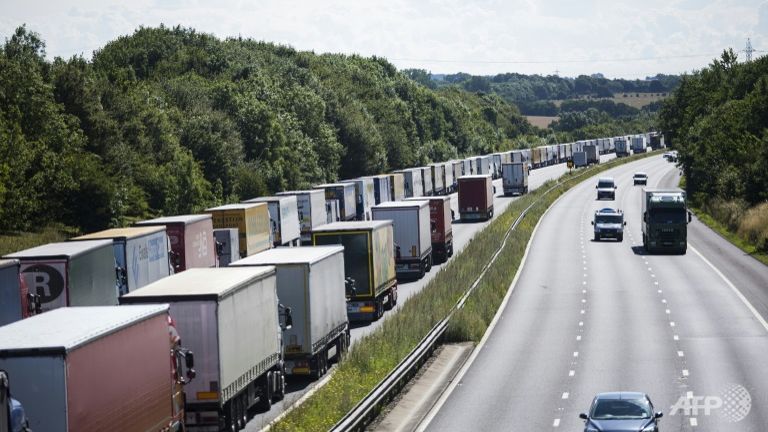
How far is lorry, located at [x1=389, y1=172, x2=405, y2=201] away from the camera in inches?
4154

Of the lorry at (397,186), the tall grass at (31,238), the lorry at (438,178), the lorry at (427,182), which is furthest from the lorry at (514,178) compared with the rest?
the tall grass at (31,238)

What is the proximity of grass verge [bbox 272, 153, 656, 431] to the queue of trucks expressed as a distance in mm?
1365

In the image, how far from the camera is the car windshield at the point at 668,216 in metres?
73.5

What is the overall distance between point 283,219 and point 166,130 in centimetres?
3111

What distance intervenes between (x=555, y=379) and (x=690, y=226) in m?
60.9

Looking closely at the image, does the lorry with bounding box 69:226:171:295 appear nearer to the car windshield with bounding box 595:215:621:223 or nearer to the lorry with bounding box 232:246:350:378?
the lorry with bounding box 232:246:350:378

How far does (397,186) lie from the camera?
108 metres

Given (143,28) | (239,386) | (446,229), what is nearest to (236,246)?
(446,229)

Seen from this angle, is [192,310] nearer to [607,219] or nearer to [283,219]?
[283,219]

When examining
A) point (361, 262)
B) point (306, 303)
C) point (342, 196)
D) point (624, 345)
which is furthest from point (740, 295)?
point (342, 196)

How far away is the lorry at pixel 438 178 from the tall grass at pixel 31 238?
56113 millimetres

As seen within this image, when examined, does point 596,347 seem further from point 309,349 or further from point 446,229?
point 446,229

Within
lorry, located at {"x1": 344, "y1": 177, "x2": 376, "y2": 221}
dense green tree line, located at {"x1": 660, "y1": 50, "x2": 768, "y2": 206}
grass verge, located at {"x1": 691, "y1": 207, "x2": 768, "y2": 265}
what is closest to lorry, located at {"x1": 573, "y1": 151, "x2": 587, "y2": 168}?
dense green tree line, located at {"x1": 660, "y1": 50, "x2": 768, "y2": 206}

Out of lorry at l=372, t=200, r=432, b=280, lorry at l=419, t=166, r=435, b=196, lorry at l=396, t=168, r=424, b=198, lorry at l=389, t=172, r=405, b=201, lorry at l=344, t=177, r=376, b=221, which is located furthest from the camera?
lorry at l=419, t=166, r=435, b=196
